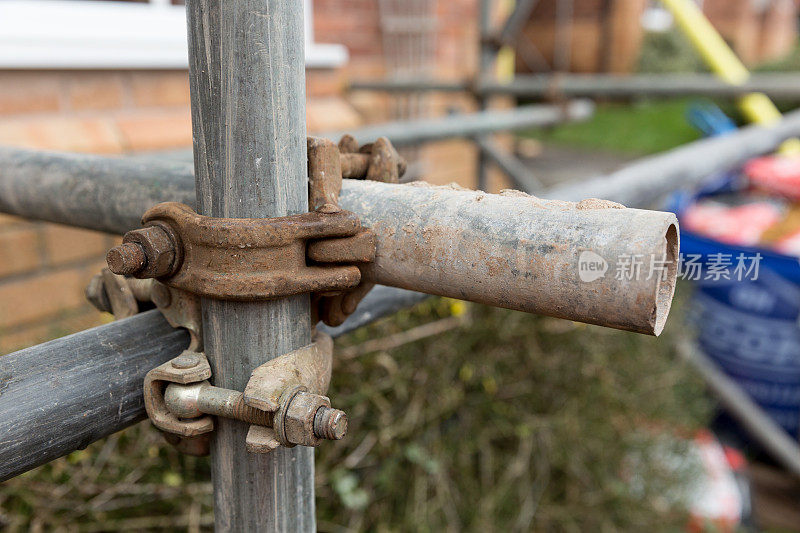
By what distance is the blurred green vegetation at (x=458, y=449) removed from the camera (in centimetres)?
140

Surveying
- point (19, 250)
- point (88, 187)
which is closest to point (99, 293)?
point (88, 187)

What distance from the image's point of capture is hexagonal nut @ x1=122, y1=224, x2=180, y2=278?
63 cm

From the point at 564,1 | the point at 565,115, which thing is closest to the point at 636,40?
the point at 564,1

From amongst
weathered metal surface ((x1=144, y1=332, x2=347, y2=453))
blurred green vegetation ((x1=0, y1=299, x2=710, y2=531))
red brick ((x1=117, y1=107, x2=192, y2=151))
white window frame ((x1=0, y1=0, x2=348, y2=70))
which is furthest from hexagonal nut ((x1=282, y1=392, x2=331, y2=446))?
red brick ((x1=117, y1=107, x2=192, y2=151))

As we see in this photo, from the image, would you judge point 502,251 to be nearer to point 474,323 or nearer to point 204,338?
point 204,338

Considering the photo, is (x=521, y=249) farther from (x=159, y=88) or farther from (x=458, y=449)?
(x=159, y=88)

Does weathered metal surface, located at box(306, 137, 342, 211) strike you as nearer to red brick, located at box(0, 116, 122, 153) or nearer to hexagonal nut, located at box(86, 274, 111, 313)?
hexagonal nut, located at box(86, 274, 111, 313)

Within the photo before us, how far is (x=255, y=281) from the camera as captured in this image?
623mm

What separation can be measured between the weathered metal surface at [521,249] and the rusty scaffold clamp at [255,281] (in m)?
0.04

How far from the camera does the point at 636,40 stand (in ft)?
40.9

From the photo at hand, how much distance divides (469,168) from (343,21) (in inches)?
54.1

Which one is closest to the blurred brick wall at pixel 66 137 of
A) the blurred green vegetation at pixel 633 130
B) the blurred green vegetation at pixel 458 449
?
the blurred green vegetation at pixel 458 449

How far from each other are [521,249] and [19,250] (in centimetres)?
206

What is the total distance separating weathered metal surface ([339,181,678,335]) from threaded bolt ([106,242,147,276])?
0.68ft
